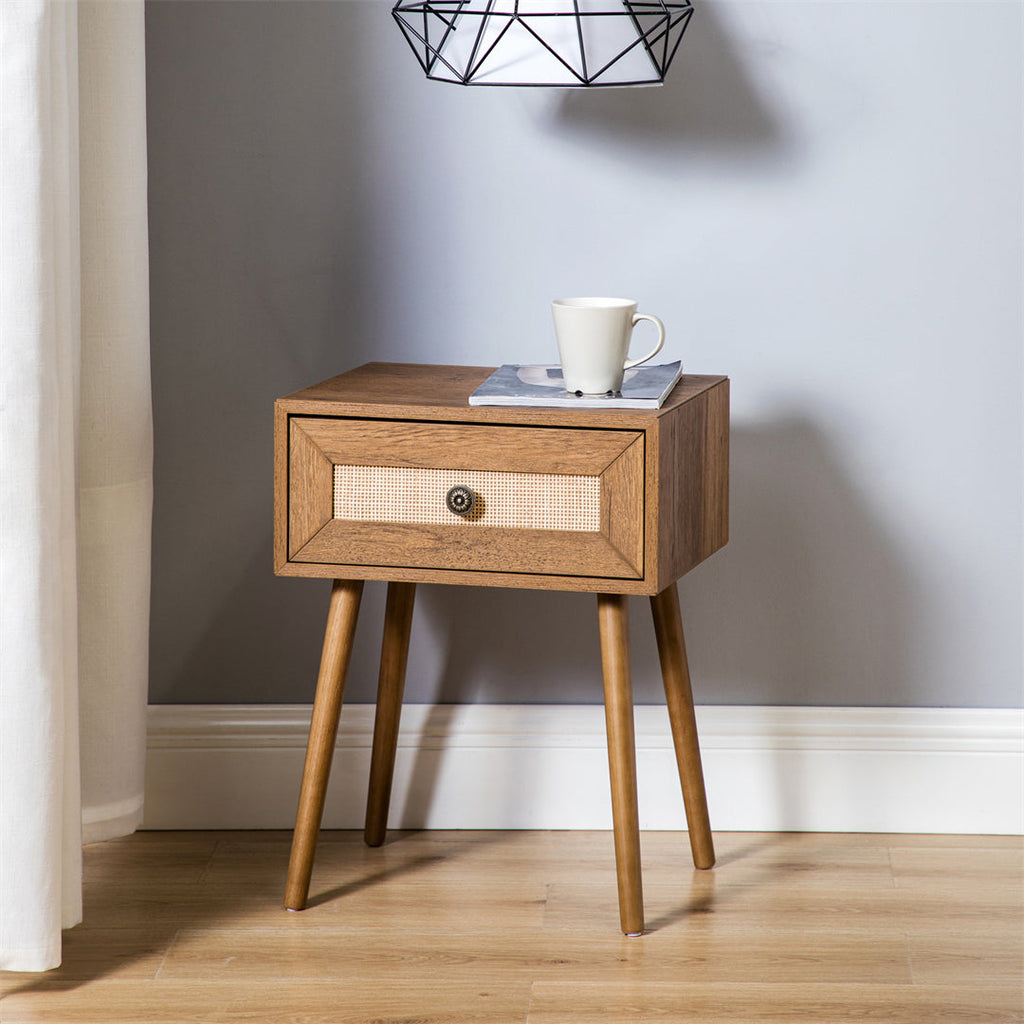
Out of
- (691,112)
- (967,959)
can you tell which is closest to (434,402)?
(691,112)

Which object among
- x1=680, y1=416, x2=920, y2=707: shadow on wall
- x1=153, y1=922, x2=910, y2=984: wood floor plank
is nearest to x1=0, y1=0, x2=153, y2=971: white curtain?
x1=153, y1=922, x2=910, y2=984: wood floor plank

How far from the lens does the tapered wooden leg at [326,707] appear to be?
1406 millimetres

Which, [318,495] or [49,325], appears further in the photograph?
[318,495]

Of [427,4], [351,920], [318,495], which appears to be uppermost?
[427,4]

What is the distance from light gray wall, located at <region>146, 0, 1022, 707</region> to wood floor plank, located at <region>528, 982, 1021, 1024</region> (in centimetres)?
45

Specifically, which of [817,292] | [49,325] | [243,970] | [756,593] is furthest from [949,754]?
[49,325]

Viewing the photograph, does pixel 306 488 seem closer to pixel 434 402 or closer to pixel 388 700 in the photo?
pixel 434 402

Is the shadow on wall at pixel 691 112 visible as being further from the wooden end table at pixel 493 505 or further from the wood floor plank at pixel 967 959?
the wood floor plank at pixel 967 959

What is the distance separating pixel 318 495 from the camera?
4.37ft

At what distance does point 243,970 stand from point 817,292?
963mm

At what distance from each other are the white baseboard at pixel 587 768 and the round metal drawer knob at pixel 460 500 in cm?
44

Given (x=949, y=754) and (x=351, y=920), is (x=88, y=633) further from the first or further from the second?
(x=949, y=754)

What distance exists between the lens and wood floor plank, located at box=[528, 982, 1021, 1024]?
1230 mm

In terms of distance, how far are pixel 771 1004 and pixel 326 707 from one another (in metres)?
0.51
